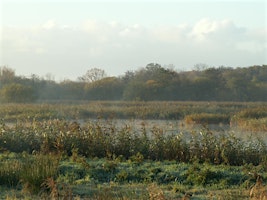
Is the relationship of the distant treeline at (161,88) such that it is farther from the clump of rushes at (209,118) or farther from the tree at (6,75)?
the clump of rushes at (209,118)

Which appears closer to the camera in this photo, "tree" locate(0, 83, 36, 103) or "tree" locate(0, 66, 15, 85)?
"tree" locate(0, 83, 36, 103)

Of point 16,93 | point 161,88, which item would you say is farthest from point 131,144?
point 161,88

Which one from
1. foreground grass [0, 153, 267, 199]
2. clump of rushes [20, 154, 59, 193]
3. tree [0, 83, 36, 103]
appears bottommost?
foreground grass [0, 153, 267, 199]

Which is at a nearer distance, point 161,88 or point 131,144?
point 131,144

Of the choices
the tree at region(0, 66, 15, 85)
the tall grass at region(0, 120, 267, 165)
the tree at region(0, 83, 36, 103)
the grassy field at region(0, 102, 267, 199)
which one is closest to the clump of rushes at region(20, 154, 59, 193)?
the grassy field at region(0, 102, 267, 199)

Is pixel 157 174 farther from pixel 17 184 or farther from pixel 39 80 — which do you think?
pixel 39 80

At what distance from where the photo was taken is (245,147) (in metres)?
12.1

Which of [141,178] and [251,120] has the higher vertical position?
[251,120]

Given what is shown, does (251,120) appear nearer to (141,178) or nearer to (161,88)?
(141,178)

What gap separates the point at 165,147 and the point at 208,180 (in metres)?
2.79

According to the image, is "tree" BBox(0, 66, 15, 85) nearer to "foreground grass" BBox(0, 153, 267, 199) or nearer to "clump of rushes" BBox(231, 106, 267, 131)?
"clump of rushes" BBox(231, 106, 267, 131)

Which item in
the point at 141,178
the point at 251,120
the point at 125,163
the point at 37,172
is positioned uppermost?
the point at 251,120

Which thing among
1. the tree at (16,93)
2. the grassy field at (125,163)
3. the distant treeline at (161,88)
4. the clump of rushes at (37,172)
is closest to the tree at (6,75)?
the distant treeline at (161,88)

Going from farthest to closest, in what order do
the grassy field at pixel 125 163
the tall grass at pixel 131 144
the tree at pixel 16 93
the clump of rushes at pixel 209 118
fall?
the tree at pixel 16 93, the clump of rushes at pixel 209 118, the tall grass at pixel 131 144, the grassy field at pixel 125 163
